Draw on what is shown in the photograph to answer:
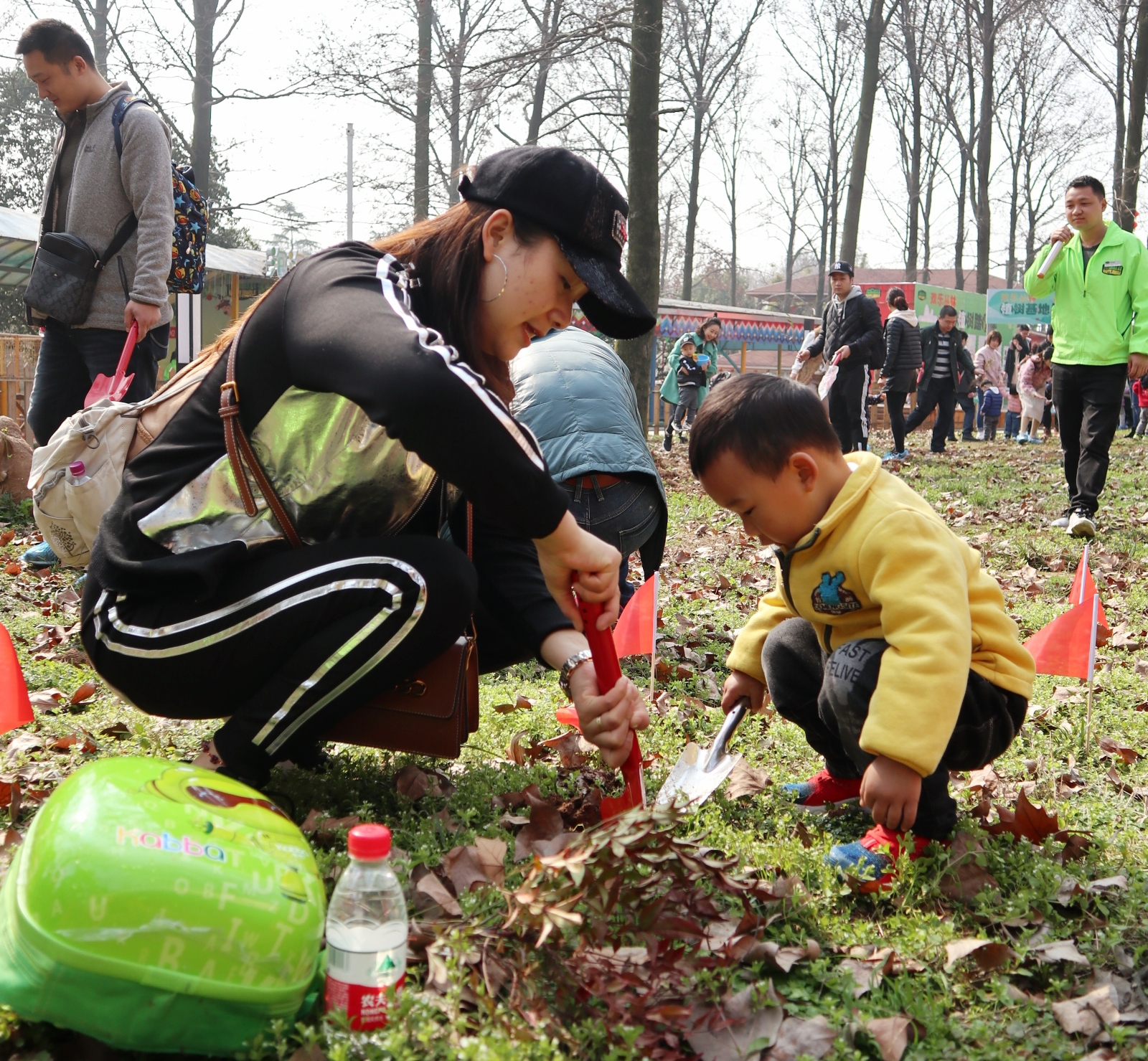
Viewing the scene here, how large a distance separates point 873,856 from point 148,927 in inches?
55.2

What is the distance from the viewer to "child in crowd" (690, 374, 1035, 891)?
2094mm

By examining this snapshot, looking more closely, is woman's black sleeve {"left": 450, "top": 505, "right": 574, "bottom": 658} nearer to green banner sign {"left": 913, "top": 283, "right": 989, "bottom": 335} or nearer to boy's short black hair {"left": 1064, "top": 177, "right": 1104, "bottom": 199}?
boy's short black hair {"left": 1064, "top": 177, "right": 1104, "bottom": 199}

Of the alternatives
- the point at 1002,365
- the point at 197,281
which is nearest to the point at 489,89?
the point at 197,281

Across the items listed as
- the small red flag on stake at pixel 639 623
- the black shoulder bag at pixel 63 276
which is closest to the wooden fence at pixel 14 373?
the black shoulder bag at pixel 63 276

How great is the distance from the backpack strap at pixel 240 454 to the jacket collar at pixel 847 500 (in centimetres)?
110

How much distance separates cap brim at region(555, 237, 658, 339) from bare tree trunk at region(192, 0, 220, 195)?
652 inches

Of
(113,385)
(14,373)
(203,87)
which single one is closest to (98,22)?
(203,87)

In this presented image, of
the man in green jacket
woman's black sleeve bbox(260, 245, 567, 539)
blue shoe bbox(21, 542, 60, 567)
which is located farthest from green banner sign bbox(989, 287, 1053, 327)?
woman's black sleeve bbox(260, 245, 567, 539)

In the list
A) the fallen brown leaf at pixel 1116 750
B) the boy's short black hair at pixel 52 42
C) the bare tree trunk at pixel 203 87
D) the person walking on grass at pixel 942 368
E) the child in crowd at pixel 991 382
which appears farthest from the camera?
the child in crowd at pixel 991 382

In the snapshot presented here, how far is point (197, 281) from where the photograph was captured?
510 centimetres

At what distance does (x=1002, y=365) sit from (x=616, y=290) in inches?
753

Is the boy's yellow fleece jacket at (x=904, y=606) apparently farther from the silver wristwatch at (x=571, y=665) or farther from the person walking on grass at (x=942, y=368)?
the person walking on grass at (x=942, y=368)

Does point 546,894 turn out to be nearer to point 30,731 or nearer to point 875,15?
point 30,731

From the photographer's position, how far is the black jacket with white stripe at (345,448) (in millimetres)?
1835
